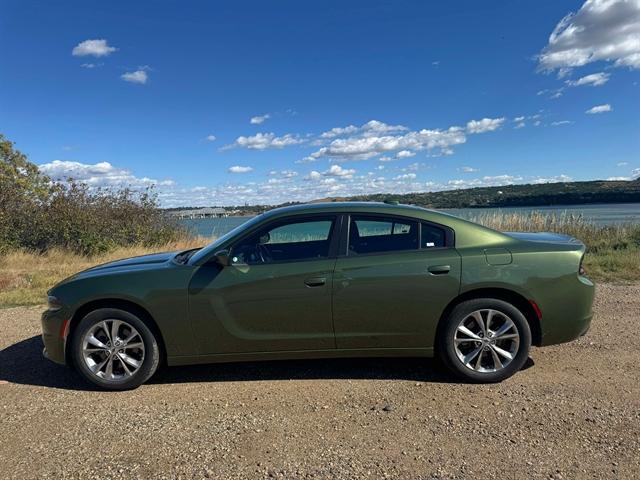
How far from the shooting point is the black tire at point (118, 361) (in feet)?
13.1

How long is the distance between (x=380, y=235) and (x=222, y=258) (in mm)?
1410

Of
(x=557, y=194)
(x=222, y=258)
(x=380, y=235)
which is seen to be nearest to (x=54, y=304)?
(x=222, y=258)

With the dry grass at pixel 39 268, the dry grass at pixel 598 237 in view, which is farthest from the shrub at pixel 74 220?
the dry grass at pixel 598 237

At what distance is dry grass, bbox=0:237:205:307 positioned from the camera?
838 cm

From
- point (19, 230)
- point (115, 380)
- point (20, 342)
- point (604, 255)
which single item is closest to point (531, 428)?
point (115, 380)

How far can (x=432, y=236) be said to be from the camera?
4090 mm

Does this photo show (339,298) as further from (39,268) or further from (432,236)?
(39,268)

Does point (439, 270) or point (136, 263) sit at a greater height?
point (136, 263)

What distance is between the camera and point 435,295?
391 centimetres

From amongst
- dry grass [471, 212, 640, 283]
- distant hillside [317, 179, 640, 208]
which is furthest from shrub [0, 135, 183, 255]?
distant hillside [317, 179, 640, 208]

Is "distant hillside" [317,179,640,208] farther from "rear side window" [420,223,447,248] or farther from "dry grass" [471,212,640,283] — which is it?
"rear side window" [420,223,447,248]

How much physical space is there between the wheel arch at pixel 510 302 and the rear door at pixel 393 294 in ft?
0.26

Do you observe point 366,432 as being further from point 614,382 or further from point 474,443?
point 614,382

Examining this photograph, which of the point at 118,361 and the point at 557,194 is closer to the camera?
the point at 118,361
